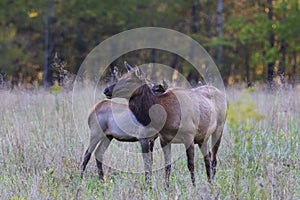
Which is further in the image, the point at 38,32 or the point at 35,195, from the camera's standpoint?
the point at 38,32

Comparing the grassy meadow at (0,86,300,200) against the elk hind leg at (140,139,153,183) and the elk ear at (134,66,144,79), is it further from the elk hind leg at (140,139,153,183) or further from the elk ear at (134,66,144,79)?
the elk ear at (134,66,144,79)

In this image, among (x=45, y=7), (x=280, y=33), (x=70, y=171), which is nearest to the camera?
(x=70, y=171)

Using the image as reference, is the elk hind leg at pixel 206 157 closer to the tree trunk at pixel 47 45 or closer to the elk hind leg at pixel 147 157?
the elk hind leg at pixel 147 157

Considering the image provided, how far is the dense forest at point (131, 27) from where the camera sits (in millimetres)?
19094

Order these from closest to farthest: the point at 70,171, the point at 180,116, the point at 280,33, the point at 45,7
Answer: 1. the point at 180,116
2. the point at 70,171
3. the point at 280,33
4. the point at 45,7

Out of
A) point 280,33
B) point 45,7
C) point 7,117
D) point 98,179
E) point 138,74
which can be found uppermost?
point 45,7

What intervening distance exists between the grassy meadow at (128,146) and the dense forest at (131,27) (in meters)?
10.5

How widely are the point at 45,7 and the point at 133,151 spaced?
14296 millimetres

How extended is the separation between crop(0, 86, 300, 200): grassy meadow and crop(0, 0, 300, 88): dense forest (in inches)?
413

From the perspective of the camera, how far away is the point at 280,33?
1856 centimetres

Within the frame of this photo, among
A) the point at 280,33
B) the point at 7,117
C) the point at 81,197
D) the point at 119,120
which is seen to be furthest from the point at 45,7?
the point at 81,197

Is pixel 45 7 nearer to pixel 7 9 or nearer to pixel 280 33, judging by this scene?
pixel 7 9

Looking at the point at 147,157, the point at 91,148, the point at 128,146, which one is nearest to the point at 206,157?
the point at 147,157

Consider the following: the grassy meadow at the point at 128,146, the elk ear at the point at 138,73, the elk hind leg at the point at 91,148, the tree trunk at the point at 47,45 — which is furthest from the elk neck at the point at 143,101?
the tree trunk at the point at 47,45
